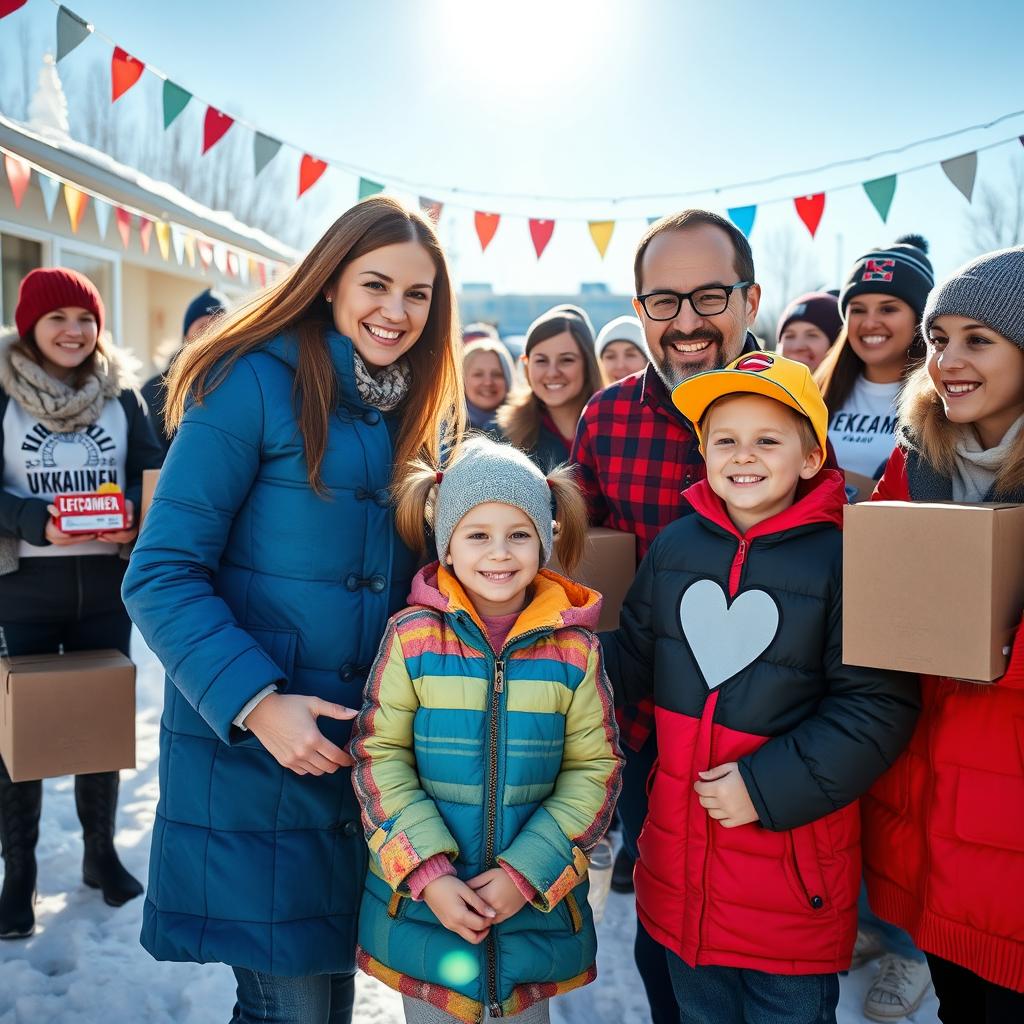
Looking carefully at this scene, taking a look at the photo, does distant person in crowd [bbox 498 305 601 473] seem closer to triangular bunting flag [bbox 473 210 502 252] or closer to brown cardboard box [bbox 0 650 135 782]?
brown cardboard box [bbox 0 650 135 782]

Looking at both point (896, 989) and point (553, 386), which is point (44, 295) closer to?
point (553, 386)

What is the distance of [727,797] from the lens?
1.77m

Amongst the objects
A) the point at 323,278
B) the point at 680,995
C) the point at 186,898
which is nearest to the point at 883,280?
the point at 323,278

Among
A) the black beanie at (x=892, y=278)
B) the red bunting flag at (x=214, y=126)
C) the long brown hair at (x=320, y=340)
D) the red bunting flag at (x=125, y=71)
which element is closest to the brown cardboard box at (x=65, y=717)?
the long brown hair at (x=320, y=340)

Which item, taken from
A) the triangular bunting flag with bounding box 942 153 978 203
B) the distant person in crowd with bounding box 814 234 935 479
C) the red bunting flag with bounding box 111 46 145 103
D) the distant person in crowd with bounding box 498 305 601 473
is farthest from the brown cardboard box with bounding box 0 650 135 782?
the triangular bunting flag with bounding box 942 153 978 203

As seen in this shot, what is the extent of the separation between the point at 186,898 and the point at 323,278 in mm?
1321

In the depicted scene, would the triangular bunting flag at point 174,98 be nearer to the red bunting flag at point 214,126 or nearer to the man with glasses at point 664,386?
the red bunting flag at point 214,126

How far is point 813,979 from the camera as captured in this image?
1808 millimetres

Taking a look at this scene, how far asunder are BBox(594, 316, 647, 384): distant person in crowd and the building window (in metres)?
6.76

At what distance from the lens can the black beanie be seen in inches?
133

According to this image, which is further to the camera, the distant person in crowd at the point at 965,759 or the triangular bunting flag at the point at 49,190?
the triangular bunting flag at the point at 49,190

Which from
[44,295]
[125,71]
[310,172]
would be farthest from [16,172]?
[44,295]

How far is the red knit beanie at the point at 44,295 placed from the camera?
3232mm

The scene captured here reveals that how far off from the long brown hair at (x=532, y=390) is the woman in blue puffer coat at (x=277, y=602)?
2607 mm
